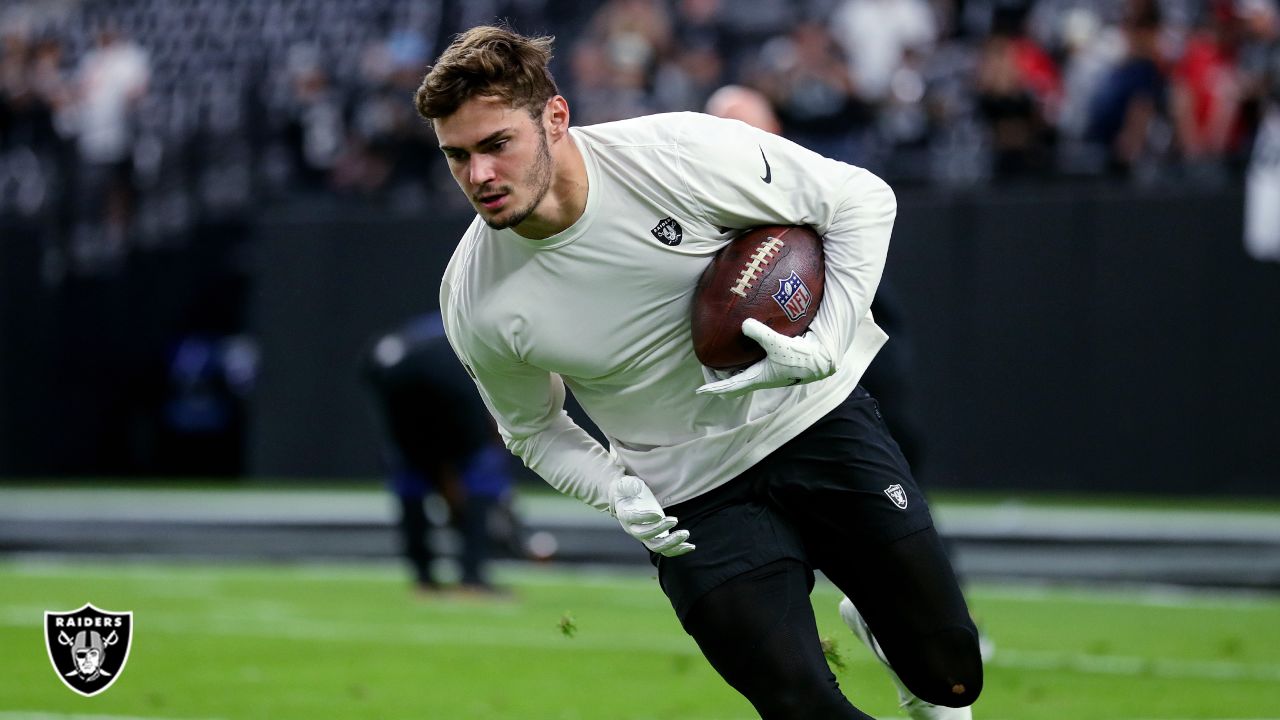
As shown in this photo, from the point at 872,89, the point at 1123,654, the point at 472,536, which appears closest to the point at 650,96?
the point at 872,89

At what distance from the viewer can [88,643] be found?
235 inches

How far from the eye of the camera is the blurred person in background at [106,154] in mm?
20094

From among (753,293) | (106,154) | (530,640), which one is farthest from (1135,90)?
(106,154)

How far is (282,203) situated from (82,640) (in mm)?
13282

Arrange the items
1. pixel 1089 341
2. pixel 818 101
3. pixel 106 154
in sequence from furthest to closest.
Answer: pixel 106 154, pixel 1089 341, pixel 818 101

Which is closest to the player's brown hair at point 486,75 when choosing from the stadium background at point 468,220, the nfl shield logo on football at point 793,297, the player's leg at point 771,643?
the nfl shield logo on football at point 793,297

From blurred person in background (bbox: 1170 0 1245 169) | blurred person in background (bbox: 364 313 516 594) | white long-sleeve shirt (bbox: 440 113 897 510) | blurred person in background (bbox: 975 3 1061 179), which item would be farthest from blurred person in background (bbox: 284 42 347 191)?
white long-sleeve shirt (bbox: 440 113 897 510)

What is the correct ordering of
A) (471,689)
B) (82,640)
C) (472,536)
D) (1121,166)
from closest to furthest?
(82,640), (471,689), (472,536), (1121,166)

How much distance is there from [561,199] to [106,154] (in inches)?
641

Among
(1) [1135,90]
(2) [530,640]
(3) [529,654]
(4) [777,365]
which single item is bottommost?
(2) [530,640]

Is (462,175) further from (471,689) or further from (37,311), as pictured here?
(37,311)

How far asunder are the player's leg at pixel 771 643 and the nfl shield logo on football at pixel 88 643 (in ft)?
5.94

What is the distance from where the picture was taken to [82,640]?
19.4 feet

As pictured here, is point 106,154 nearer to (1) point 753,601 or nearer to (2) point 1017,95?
(2) point 1017,95
